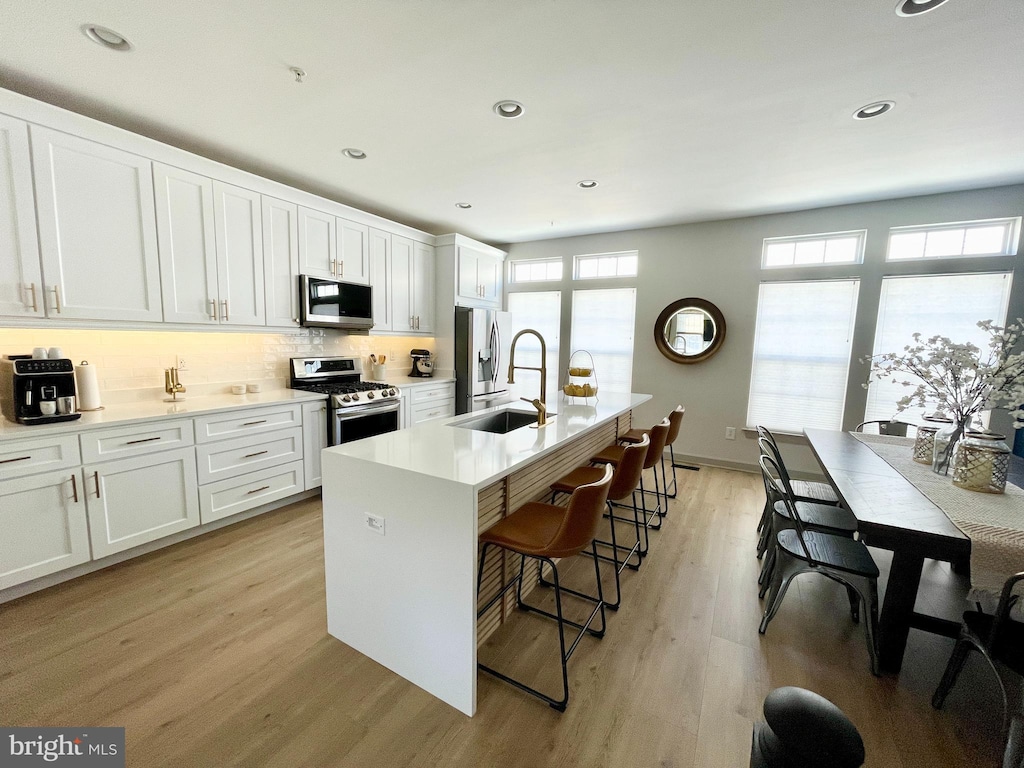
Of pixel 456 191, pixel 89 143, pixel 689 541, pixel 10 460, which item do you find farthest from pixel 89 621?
pixel 456 191

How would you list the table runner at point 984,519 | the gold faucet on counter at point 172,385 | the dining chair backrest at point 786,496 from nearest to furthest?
the table runner at point 984,519 → the dining chair backrest at point 786,496 → the gold faucet on counter at point 172,385

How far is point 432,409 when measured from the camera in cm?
452

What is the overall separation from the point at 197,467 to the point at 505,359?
137 inches

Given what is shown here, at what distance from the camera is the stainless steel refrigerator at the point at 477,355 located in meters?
4.72

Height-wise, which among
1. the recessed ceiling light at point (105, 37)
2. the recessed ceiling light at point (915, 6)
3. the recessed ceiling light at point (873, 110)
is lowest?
the recessed ceiling light at point (105, 37)

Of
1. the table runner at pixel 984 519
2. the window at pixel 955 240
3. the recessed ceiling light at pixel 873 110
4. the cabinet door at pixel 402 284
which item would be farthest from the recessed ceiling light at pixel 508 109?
the window at pixel 955 240

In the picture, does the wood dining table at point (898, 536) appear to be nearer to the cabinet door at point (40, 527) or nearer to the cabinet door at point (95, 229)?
the cabinet door at point (40, 527)

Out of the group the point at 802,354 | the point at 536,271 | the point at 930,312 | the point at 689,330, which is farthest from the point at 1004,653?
the point at 536,271

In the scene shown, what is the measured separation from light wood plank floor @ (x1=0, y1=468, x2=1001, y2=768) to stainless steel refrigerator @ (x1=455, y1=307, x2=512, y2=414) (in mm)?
2648

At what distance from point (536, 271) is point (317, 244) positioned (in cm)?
286

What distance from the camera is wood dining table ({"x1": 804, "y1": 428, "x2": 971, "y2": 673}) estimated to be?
4.85 ft

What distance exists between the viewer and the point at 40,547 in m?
2.08

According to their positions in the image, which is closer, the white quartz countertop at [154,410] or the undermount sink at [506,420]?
the white quartz countertop at [154,410]

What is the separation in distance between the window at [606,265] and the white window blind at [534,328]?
0.42 meters
